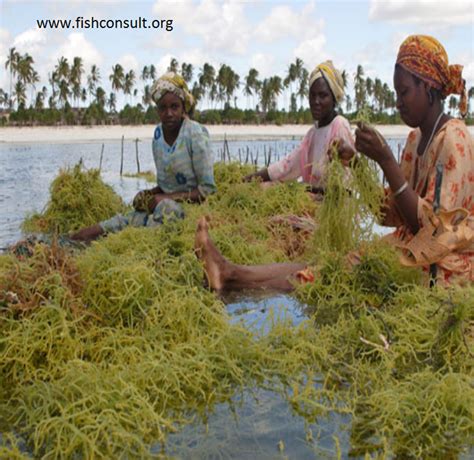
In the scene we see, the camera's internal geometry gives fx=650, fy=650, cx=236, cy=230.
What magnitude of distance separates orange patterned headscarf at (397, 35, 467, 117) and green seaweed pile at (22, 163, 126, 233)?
13.3ft

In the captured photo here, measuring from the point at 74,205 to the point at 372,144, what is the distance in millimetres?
4102

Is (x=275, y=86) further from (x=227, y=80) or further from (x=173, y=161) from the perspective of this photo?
(x=173, y=161)

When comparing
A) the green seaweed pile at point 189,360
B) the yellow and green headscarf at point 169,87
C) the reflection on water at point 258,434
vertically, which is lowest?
the reflection on water at point 258,434

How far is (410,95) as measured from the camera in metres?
3.62

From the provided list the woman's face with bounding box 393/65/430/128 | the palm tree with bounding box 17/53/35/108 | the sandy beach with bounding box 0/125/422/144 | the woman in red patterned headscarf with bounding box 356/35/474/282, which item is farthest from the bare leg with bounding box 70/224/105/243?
the palm tree with bounding box 17/53/35/108

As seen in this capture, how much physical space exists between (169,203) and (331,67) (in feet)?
6.18

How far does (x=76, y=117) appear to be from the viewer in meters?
61.5

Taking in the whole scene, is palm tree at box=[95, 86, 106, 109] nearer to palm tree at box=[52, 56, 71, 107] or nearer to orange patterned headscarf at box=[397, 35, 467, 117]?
palm tree at box=[52, 56, 71, 107]

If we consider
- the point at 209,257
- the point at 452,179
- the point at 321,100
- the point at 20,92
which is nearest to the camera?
the point at 452,179

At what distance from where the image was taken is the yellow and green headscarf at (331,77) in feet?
18.4

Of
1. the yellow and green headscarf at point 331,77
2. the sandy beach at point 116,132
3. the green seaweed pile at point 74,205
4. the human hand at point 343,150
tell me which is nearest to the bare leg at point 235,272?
the human hand at point 343,150

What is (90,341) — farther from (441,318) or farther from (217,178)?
(217,178)

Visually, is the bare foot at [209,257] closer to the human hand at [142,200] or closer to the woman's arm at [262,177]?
the human hand at [142,200]

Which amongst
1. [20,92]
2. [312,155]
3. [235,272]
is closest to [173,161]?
[312,155]
